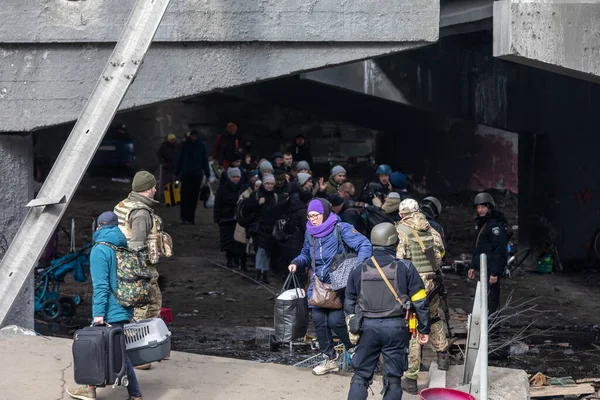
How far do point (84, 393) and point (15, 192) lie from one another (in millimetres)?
2786

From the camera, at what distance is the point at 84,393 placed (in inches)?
315

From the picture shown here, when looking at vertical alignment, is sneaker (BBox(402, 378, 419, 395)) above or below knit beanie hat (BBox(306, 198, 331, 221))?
below

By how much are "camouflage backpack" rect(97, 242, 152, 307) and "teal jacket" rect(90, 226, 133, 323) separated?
4 centimetres

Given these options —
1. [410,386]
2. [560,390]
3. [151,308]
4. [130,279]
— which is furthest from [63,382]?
[560,390]

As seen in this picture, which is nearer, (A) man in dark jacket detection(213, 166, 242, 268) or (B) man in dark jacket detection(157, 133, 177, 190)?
(A) man in dark jacket detection(213, 166, 242, 268)

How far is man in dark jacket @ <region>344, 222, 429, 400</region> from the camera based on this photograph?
762 centimetres

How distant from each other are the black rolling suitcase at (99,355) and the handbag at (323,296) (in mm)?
2279

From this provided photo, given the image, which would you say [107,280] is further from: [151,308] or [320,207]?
[320,207]

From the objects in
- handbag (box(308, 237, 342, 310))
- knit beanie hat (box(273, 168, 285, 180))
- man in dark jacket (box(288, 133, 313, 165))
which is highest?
man in dark jacket (box(288, 133, 313, 165))

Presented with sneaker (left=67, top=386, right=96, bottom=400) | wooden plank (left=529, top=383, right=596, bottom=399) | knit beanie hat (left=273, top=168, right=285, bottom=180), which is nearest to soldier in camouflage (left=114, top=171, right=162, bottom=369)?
sneaker (left=67, top=386, right=96, bottom=400)

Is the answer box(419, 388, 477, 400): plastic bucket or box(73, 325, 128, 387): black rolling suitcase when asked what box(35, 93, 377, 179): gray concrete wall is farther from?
box(73, 325, 128, 387): black rolling suitcase

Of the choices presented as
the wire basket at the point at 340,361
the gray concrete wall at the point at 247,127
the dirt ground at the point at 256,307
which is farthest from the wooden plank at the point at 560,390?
the gray concrete wall at the point at 247,127

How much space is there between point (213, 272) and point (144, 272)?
308 inches

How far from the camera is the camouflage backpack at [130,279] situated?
763cm
